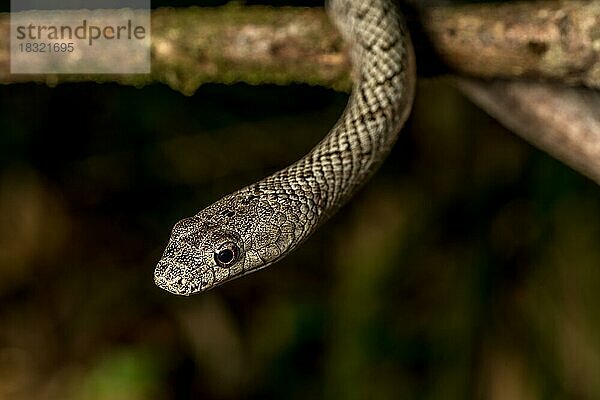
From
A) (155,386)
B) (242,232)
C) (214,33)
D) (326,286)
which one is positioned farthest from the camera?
(326,286)

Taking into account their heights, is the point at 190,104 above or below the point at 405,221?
above

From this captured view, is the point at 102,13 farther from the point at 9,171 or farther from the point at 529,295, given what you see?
the point at 529,295

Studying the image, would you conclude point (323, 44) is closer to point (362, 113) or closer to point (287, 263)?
point (362, 113)

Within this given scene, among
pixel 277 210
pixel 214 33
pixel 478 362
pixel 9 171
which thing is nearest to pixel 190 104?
pixel 9 171

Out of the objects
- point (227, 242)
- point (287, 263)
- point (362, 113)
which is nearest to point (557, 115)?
point (362, 113)

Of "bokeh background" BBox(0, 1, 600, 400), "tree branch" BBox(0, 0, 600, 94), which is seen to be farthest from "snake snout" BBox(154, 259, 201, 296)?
"bokeh background" BBox(0, 1, 600, 400)

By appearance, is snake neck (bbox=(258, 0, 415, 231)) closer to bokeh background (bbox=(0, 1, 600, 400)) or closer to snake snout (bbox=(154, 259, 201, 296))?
snake snout (bbox=(154, 259, 201, 296))
